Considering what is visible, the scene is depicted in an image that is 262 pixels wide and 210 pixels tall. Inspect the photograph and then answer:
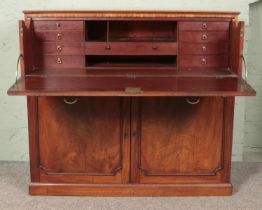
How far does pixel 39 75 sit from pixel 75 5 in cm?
81

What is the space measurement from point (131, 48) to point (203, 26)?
0.50m

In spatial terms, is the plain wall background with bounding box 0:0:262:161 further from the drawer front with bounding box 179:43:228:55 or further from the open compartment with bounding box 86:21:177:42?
the drawer front with bounding box 179:43:228:55

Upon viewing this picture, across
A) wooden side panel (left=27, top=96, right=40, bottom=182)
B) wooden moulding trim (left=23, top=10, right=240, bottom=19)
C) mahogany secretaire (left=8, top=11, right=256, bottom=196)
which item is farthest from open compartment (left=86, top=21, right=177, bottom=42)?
wooden side panel (left=27, top=96, right=40, bottom=182)

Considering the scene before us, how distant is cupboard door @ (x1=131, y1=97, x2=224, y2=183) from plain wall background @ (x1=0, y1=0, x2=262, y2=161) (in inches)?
28.2

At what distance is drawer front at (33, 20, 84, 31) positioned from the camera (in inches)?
119

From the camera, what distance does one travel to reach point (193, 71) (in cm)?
301

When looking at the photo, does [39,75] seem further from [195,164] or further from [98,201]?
[195,164]

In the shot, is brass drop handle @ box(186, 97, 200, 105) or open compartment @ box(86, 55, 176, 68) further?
open compartment @ box(86, 55, 176, 68)

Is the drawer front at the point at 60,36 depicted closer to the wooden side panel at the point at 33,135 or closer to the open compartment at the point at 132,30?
the open compartment at the point at 132,30

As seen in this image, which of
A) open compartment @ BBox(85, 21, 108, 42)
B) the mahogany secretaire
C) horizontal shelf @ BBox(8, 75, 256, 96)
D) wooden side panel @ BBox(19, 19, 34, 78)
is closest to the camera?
horizontal shelf @ BBox(8, 75, 256, 96)

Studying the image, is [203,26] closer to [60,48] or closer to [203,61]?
[203,61]

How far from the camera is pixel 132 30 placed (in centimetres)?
326

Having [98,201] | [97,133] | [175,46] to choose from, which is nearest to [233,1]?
[175,46]

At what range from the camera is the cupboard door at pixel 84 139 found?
2.90m
